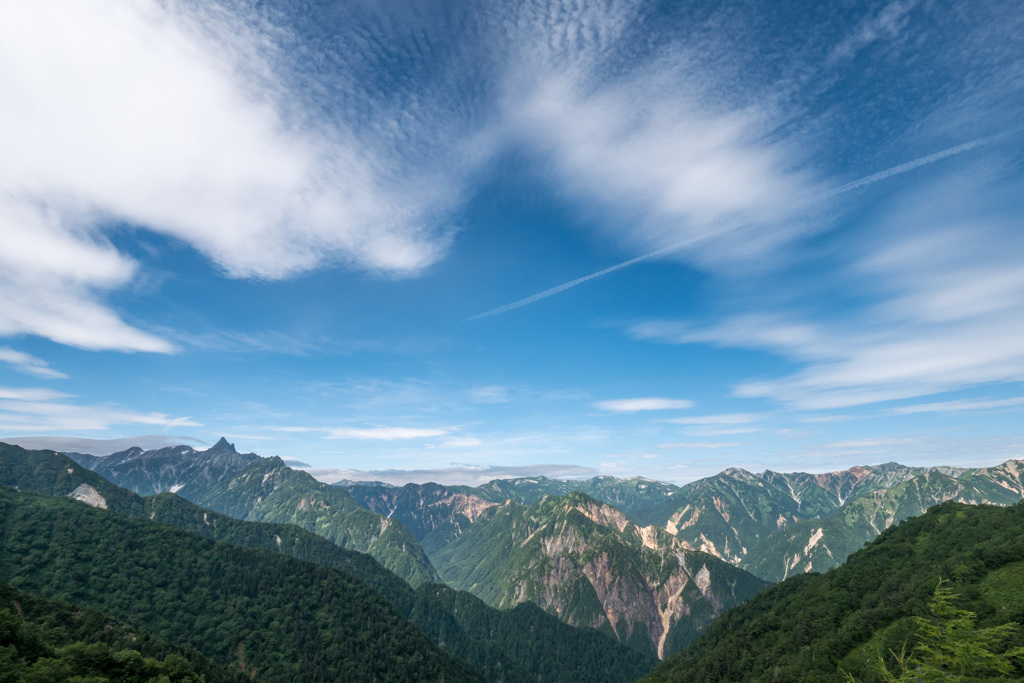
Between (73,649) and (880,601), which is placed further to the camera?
(880,601)

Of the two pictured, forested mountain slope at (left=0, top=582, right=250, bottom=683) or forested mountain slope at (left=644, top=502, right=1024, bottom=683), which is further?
forested mountain slope at (left=644, top=502, right=1024, bottom=683)

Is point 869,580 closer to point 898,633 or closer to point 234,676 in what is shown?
point 898,633

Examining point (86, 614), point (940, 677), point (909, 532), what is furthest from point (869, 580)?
point (86, 614)

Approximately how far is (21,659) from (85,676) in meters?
11.0

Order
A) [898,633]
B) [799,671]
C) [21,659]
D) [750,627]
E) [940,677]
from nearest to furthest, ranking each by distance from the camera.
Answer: [940,677] → [21,659] → [898,633] → [799,671] → [750,627]

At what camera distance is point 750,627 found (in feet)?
604

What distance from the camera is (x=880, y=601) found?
14312 cm

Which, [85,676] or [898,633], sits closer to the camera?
[85,676]

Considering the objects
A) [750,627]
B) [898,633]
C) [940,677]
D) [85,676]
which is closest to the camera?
[940,677]

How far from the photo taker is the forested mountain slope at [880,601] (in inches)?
4786

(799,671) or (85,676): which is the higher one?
(85,676)

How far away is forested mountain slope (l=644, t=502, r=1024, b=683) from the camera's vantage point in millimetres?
121562

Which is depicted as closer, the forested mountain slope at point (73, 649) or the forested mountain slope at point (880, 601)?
the forested mountain slope at point (73, 649)

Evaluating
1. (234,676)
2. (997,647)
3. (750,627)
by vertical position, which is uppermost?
(997,647)
